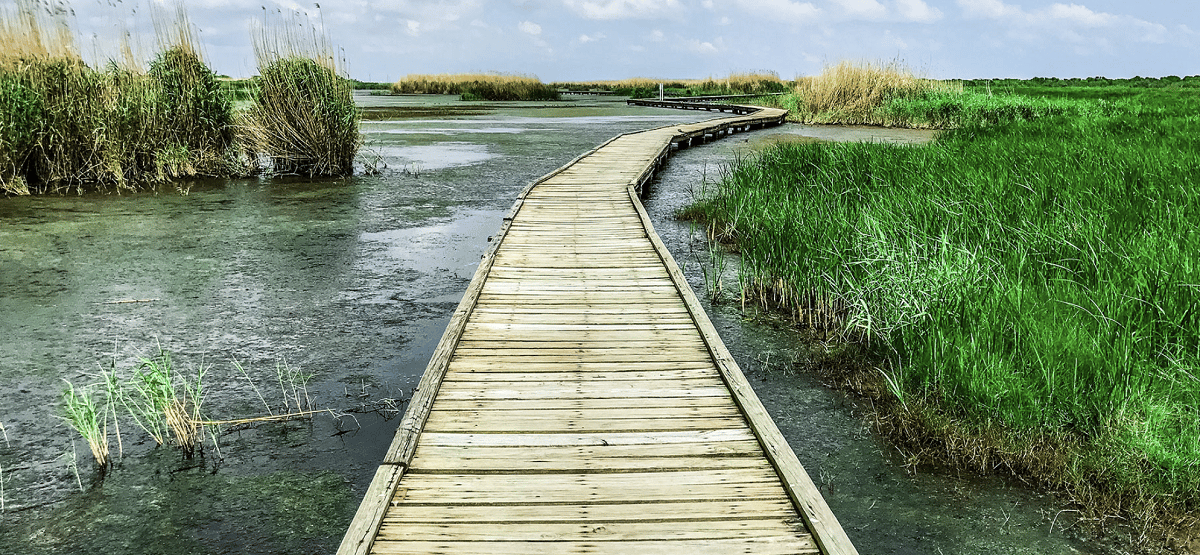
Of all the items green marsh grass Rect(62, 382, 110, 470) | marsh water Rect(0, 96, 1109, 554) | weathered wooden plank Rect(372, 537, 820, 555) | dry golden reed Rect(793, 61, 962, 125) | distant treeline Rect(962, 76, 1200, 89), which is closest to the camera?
weathered wooden plank Rect(372, 537, 820, 555)

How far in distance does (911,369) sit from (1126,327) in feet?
2.72

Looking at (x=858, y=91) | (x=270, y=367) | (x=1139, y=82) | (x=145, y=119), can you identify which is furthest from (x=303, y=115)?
(x=1139, y=82)

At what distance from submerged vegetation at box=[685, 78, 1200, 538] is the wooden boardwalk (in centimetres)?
86

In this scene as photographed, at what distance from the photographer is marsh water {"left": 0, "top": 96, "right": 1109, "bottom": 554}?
2.81 m

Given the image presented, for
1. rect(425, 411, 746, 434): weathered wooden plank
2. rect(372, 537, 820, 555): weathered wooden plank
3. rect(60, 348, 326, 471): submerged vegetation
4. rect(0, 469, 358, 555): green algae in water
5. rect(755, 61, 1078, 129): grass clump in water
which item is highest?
rect(755, 61, 1078, 129): grass clump in water

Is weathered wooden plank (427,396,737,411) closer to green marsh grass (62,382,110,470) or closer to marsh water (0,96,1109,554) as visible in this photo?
marsh water (0,96,1109,554)

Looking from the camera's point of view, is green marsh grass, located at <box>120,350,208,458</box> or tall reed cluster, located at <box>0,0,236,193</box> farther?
tall reed cluster, located at <box>0,0,236,193</box>

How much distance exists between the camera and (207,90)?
36.1ft

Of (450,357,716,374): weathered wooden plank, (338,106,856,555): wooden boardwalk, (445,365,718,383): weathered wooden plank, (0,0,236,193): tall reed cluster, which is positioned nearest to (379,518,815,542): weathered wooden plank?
(338,106,856,555): wooden boardwalk

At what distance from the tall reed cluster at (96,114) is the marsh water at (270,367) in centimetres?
81

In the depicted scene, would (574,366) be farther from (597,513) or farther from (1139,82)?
(1139,82)

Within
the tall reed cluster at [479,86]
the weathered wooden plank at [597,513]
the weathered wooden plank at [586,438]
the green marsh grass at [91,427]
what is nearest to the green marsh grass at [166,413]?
the green marsh grass at [91,427]

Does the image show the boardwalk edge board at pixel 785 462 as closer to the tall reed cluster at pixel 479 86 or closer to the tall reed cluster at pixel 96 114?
the tall reed cluster at pixel 96 114

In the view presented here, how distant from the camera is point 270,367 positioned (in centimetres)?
419
